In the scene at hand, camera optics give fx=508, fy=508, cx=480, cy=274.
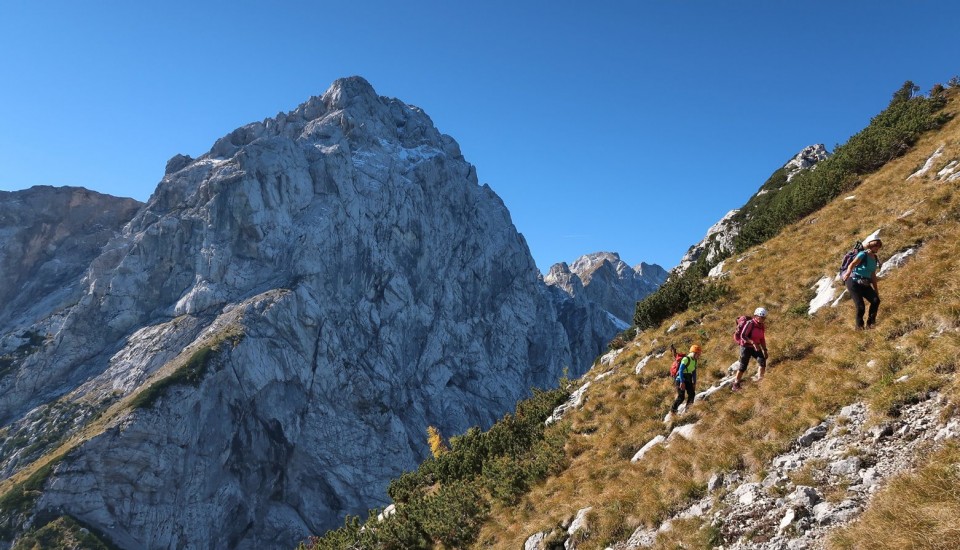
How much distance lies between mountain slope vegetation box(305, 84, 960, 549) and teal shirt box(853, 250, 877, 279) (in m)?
0.97

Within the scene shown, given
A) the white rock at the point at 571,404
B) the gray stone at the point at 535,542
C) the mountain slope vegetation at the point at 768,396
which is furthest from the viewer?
the white rock at the point at 571,404

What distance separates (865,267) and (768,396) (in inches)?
161

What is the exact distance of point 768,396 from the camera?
1177 cm

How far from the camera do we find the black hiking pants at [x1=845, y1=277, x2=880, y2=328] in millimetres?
12227

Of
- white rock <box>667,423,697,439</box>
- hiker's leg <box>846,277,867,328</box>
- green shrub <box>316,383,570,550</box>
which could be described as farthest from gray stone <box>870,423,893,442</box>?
green shrub <box>316,383,570,550</box>

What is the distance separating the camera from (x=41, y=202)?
17025cm

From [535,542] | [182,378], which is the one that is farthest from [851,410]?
[182,378]

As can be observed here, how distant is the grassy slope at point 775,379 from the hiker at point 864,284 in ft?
1.00

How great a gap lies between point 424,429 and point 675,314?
123242 millimetres

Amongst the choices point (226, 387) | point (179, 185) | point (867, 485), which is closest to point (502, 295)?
point (226, 387)

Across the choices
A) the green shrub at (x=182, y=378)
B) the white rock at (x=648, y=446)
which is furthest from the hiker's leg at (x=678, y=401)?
the green shrub at (x=182, y=378)

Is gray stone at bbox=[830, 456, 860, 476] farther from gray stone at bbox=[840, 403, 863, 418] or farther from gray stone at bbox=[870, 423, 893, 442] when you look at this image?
gray stone at bbox=[840, 403, 863, 418]

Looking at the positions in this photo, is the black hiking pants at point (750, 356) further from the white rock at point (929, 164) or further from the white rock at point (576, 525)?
the white rock at point (929, 164)

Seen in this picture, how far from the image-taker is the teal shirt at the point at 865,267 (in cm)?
1230
